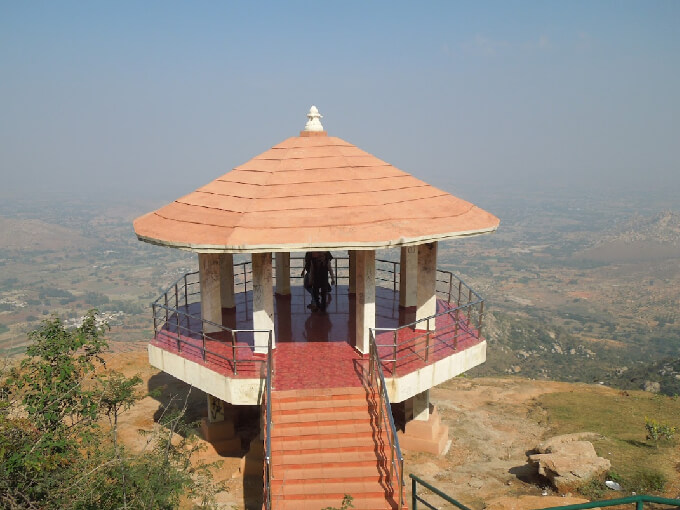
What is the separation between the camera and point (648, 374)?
31.7 meters

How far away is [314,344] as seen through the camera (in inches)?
479

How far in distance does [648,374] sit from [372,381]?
2749 cm

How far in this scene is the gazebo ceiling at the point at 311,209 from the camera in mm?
10031

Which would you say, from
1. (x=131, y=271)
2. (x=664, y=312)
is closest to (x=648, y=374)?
(x=664, y=312)

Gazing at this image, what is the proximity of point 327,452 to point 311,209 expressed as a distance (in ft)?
14.4

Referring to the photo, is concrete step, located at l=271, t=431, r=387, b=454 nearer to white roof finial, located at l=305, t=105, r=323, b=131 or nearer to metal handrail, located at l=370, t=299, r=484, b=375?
metal handrail, located at l=370, t=299, r=484, b=375

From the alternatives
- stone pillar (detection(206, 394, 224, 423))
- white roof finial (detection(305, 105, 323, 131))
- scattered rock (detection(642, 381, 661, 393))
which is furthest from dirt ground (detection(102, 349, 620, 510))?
scattered rock (detection(642, 381, 661, 393))

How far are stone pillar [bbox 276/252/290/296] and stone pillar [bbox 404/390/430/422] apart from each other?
4894 mm

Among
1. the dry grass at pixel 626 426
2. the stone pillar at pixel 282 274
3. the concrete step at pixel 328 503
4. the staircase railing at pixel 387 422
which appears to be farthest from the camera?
the stone pillar at pixel 282 274

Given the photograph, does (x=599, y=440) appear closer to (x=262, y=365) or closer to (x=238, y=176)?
(x=262, y=365)

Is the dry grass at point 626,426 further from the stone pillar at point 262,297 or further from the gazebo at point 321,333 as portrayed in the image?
the stone pillar at point 262,297

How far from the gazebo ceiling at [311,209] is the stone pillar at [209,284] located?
1.25 meters

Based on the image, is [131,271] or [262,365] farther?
[131,271]

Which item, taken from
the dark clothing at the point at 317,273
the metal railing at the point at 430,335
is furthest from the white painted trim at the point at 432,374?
the dark clothing at the point at 317,273
